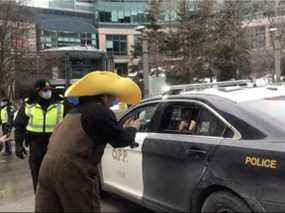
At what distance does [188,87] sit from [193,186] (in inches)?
53.6

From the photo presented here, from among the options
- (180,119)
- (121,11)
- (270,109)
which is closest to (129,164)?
(180,119)

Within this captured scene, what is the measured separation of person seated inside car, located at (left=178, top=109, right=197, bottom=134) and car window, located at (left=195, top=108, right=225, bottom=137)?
0.09 meters

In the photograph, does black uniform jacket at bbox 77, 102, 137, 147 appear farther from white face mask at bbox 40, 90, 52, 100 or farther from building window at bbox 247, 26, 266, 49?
building window at bbox 247, 26, 266, 49

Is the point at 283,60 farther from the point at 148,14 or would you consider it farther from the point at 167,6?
the point at 148,14

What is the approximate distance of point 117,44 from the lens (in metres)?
84.7

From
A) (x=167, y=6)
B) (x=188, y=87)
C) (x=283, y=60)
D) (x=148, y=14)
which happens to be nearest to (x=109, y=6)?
(x=148, y=14)

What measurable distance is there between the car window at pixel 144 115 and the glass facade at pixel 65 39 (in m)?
54.5

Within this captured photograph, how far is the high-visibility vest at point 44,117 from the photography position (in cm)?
668

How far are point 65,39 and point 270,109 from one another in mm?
67091

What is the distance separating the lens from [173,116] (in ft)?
18.7

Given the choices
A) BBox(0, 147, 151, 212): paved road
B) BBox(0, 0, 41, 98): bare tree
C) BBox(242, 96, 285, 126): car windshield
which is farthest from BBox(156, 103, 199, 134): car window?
BBox(0, 0, 41, 98): bare tree

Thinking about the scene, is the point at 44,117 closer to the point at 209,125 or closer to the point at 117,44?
the point at 209,125

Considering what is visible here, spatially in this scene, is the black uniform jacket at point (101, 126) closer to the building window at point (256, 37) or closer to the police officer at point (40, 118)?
the police officer at point (40, 118)

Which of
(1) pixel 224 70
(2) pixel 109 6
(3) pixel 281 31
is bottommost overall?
(1) pixel 224 70
